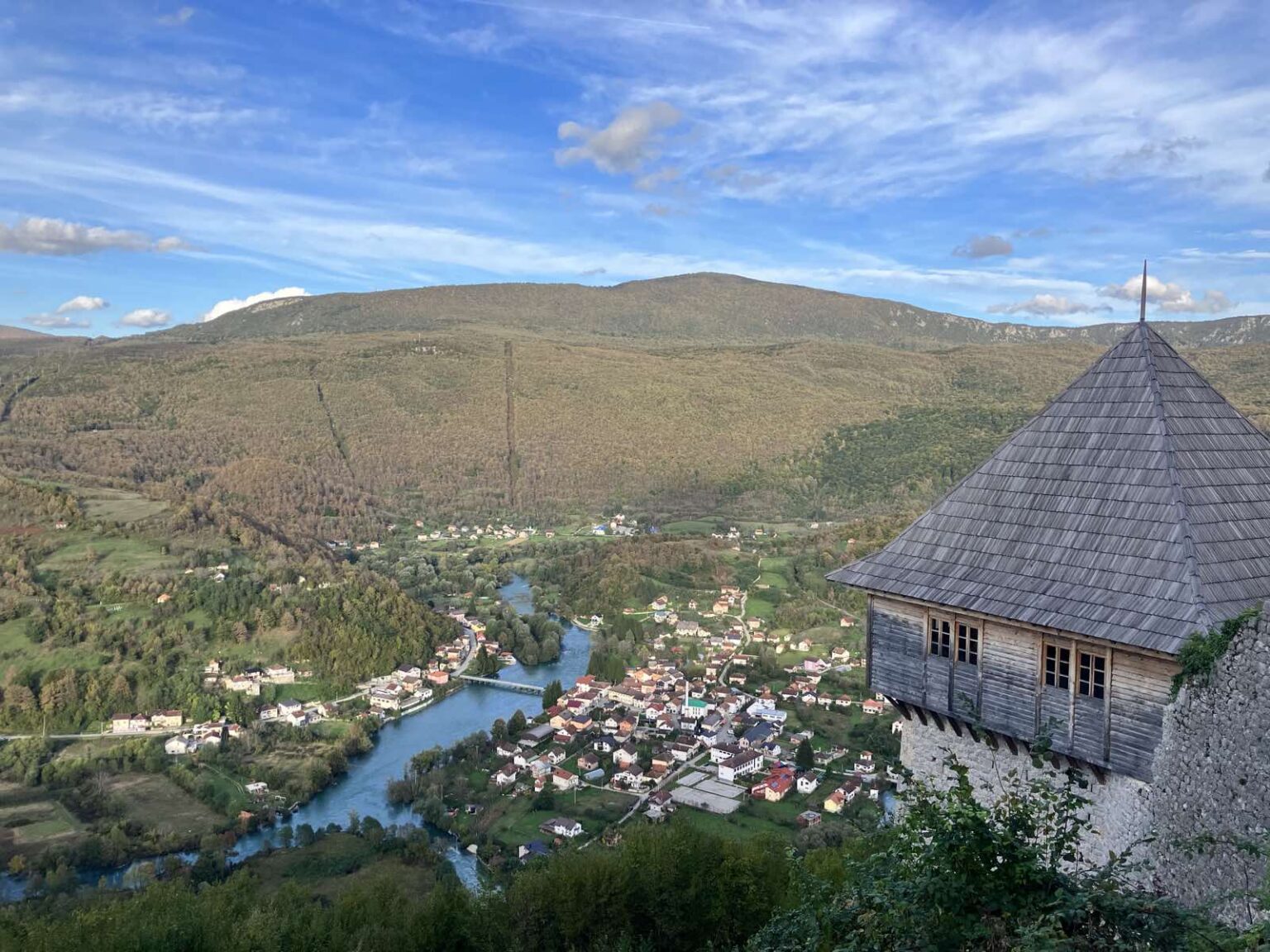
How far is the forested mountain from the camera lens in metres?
83.1

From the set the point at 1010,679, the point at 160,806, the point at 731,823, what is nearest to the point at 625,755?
the point at 731,823

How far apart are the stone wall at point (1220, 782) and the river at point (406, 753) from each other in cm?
2101

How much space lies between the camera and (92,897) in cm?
2133

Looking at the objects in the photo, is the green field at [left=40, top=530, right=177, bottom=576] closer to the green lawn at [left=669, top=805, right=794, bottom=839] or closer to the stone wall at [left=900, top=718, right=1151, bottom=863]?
the green lawn at [left=669, top=805, right=794, bottom=839]

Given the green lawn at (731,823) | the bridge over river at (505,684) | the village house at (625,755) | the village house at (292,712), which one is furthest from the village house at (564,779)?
the village house at (292,712)

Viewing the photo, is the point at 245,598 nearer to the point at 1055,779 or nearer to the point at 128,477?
the point at 128,477

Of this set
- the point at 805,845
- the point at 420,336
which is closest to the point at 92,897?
the point at 805,845

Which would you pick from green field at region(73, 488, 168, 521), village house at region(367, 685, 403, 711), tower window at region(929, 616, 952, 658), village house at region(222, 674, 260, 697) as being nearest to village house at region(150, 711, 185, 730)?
village house at region(222, 674, 260, 697)

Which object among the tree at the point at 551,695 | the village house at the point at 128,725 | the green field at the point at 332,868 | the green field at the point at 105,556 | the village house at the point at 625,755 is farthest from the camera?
the green field at the point at 105,556

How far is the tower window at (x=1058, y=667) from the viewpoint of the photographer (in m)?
7.08

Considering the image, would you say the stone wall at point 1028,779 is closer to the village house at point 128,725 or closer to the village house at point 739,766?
the village house at point 739,766

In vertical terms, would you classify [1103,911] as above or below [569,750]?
above

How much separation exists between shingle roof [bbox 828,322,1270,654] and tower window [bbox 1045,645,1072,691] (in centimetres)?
36

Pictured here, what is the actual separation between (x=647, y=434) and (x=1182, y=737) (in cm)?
9529
